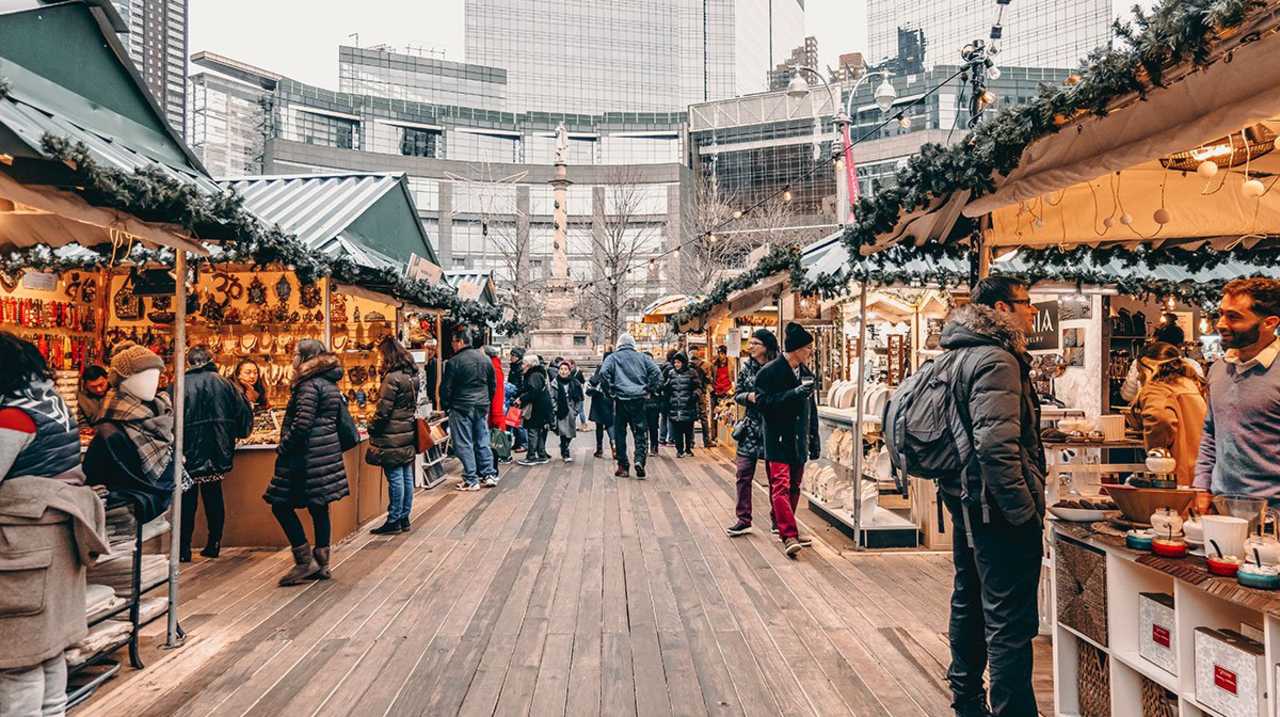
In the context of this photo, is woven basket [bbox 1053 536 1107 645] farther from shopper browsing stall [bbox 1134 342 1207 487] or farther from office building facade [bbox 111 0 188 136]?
office building facade [bbox 111 0 188 136]

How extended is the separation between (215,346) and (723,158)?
180ft

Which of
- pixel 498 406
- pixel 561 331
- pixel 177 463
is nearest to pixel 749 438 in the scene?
pixel 177 463

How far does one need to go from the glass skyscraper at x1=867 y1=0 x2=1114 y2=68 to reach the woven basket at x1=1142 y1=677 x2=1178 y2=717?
5165 centimetres

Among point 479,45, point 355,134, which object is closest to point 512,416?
point 355,134

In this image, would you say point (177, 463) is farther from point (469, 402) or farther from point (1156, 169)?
point (1156, 169)

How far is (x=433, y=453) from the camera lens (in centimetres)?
1001

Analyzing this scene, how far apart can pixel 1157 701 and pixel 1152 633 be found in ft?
0.78

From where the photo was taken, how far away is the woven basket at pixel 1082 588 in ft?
9.55

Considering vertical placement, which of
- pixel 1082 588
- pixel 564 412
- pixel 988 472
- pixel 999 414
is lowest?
pixel 1082 588

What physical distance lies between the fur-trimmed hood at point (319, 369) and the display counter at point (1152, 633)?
4.62m

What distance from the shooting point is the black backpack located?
3072 millimetres

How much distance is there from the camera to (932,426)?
3.15 metres

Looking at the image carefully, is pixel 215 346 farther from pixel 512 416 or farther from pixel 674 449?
pixel 674 449

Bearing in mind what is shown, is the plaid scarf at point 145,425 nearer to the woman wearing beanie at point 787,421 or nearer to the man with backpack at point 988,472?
the man with backpack at point 988,472
